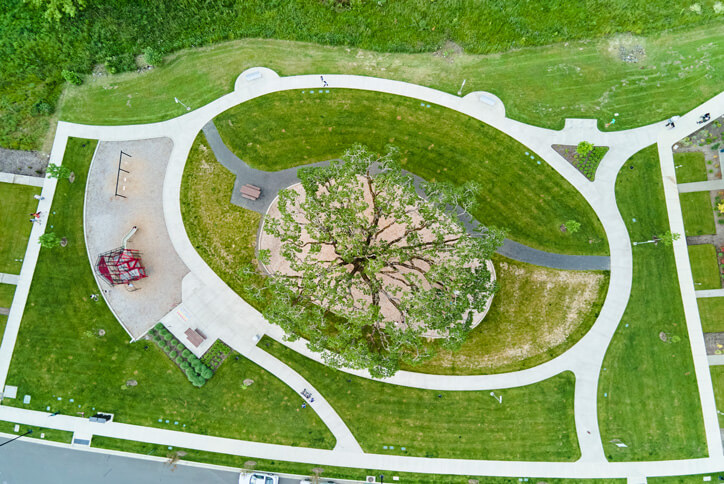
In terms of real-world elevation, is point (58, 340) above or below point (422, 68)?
below

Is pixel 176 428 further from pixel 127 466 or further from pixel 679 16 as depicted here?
pixel 679 16

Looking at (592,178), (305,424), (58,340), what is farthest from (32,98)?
(592,178)

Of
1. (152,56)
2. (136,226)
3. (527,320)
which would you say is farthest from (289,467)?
(152,56)

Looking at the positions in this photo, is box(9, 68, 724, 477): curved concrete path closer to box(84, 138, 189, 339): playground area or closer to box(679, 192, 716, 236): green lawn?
box(84, 138, 189, 339): playground area

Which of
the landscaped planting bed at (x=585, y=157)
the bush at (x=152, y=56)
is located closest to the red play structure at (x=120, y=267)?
the bush at (x=152, y=56)

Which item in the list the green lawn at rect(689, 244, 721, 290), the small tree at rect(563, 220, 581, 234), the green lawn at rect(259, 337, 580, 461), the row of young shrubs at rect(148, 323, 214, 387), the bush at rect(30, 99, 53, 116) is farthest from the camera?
the bush at rect(30, 99, 53, 116)

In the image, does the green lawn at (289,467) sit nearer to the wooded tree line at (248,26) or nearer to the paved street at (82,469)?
the paved street at (82,469)

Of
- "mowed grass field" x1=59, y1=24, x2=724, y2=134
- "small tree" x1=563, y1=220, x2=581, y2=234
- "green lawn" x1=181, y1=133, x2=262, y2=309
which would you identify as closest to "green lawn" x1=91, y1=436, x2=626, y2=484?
"green lawn" x1=181, y1=133, x2=262, y2=309
